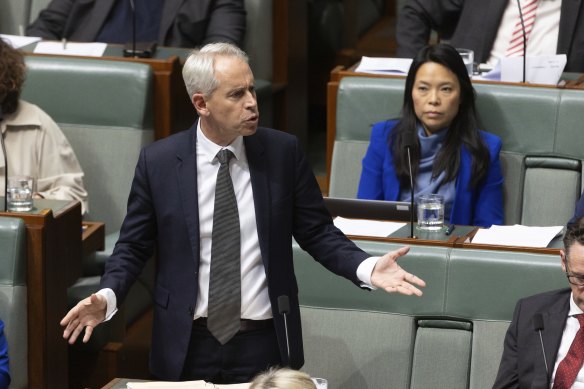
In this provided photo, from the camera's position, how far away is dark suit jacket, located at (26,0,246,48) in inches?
85.8

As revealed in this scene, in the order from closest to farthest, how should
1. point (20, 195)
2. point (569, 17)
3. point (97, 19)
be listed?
point (20, 195), point (569, 17), point (97, 19)

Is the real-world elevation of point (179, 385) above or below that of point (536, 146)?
below

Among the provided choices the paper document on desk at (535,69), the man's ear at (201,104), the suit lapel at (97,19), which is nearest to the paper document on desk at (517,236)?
the man's ear at (201,104)

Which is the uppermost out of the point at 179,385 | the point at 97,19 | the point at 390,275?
the point at 97,19

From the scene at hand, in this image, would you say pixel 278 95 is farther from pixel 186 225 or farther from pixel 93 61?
pixel 186 225

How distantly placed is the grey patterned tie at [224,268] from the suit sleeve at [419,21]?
1.03 metres

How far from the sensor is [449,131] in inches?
68.9

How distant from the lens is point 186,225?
119 centimetres

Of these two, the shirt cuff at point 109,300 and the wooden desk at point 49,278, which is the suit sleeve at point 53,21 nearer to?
the wooden desk at point 49,278

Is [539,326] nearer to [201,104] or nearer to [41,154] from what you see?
[201,104]

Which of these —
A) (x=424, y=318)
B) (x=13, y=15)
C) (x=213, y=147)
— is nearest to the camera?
(x=213, y=147)

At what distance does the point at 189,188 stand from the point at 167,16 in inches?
43.0

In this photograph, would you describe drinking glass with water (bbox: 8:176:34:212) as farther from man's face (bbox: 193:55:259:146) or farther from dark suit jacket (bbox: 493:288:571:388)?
dark suit jacket (bbox: 493:288:571:388)

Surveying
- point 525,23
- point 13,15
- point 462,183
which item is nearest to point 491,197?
point 462,183
